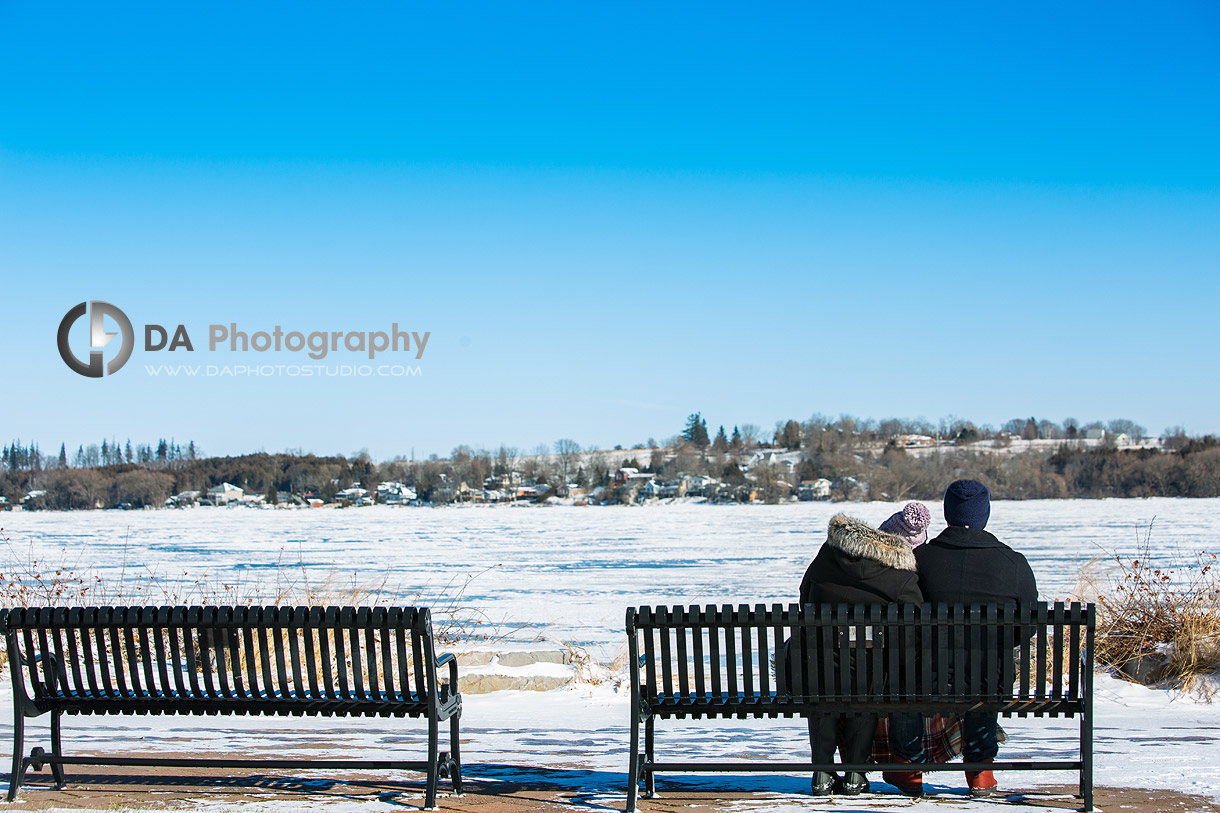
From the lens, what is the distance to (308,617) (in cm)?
478

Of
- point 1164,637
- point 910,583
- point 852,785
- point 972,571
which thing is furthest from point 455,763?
point 1164,637

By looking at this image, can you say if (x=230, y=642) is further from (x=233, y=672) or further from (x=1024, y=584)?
(x=1024, y=584)

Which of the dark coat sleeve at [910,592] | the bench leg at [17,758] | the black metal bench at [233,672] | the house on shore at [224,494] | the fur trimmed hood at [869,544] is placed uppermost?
the fur trimmed hood at [869,544]

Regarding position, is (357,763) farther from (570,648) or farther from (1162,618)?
(1162,618)

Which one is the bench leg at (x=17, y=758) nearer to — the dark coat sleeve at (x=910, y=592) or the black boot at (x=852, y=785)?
the black boot at (x=852, y=785)

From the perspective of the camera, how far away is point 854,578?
473 cm

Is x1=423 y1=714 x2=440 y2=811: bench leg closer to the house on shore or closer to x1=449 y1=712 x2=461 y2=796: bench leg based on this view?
x1=449 y1=712 x2=461 y2=796: bench leg

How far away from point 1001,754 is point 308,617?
3902mm

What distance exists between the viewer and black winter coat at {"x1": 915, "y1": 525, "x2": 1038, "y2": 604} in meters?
4.80

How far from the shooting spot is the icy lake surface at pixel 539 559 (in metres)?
18.2

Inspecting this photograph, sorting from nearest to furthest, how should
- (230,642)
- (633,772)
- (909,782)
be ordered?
1. (633,772)
2. (909,782)
3. (230,642)

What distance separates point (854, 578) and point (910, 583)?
10.6 inches

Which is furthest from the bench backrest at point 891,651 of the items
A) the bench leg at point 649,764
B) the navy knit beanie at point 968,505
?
the navy knit beanie at point 968,505

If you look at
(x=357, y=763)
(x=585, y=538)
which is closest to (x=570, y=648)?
(x=357, y=763)
